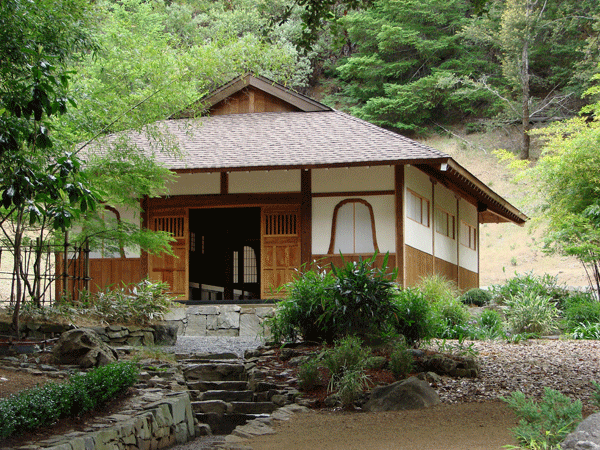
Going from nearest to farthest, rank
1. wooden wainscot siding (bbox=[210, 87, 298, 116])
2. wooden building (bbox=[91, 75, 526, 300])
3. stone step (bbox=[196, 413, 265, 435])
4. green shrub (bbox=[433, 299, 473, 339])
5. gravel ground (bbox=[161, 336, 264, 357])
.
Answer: stone step (bbox=[196, 413, 265, 435]), gravel ground (bbox=[161, 336, 264, 357]), green shrub (bbox=[433, 299, 473, 339]), wooden building (bbox=[91, 75, 526, 300]), wooden wainscot siding (bbox=[210, 87, 298, 116])

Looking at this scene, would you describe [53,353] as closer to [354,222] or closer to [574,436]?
[574,436]

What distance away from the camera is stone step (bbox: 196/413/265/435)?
23.1ft

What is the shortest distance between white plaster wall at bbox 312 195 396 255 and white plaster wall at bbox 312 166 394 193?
21 centimetres

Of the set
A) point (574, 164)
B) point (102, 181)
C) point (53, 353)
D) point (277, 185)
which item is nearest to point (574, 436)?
point (53, 353)

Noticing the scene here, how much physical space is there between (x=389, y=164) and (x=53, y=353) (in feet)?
24.3

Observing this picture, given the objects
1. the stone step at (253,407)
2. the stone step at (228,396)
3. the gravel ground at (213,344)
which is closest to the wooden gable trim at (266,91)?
the gravel ground at (213,344)

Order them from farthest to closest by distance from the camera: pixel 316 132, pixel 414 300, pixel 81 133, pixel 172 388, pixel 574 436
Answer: pixel 316 132, pixel 81 133, pixel 414 300, pixel 172 388, pixel 574 436

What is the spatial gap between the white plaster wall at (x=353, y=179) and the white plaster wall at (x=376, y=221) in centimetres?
21

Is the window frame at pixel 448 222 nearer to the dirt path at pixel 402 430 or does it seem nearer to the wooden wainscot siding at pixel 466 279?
the wooden wainscot siding at pixel 466 279

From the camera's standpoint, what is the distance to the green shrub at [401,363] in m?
7.24

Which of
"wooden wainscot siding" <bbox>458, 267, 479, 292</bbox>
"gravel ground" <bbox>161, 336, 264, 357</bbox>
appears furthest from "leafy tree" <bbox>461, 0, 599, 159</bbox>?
"gravel ground" <bbox>161, 336, 264, 357</bbox>

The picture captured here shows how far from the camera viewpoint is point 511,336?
11.0 meters

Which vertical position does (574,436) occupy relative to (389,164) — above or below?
below

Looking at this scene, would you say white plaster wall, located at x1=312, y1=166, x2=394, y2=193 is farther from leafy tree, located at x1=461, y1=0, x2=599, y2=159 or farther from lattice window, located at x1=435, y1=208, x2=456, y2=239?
leafy tree, located at x1=461, y1=0, x2=599, y2=159
